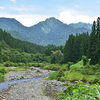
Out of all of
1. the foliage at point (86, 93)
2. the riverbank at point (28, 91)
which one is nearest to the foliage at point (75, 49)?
the riverbank at point (28, 91)

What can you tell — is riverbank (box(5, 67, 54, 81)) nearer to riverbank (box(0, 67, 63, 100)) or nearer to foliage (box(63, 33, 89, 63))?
riverbank (box(0, 67, 63, 100))

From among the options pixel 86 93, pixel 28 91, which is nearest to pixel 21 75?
pixel 28 91

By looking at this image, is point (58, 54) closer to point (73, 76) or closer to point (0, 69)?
point (0, 69)

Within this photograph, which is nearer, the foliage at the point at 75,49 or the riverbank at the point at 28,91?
the riverbank at the point at 28,91

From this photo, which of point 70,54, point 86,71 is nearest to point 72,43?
point 70,54

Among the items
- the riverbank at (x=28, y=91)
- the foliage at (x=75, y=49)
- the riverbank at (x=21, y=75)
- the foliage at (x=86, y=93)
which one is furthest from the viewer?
the foliage at (x=75, y=49)

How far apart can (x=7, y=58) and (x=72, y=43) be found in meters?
42.1

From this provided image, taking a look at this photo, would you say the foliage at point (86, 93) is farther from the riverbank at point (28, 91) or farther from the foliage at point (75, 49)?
the foliage at point (75, 49)

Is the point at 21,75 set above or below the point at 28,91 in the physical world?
below

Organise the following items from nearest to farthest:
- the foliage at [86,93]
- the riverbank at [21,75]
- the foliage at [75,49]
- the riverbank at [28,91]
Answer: the foliage at [86,93] → the riverbank at [28,91] → the riverbank at [21,75] → the foliage at [75,49]

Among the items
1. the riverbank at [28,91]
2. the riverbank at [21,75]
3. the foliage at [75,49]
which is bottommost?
the riverbank at [21,75]

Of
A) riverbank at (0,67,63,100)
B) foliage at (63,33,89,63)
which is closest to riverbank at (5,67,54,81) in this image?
riverbank at (0,67,63,100)

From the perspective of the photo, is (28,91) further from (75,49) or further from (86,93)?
(75,49)

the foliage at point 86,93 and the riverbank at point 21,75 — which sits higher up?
the foliage at point 86,93
